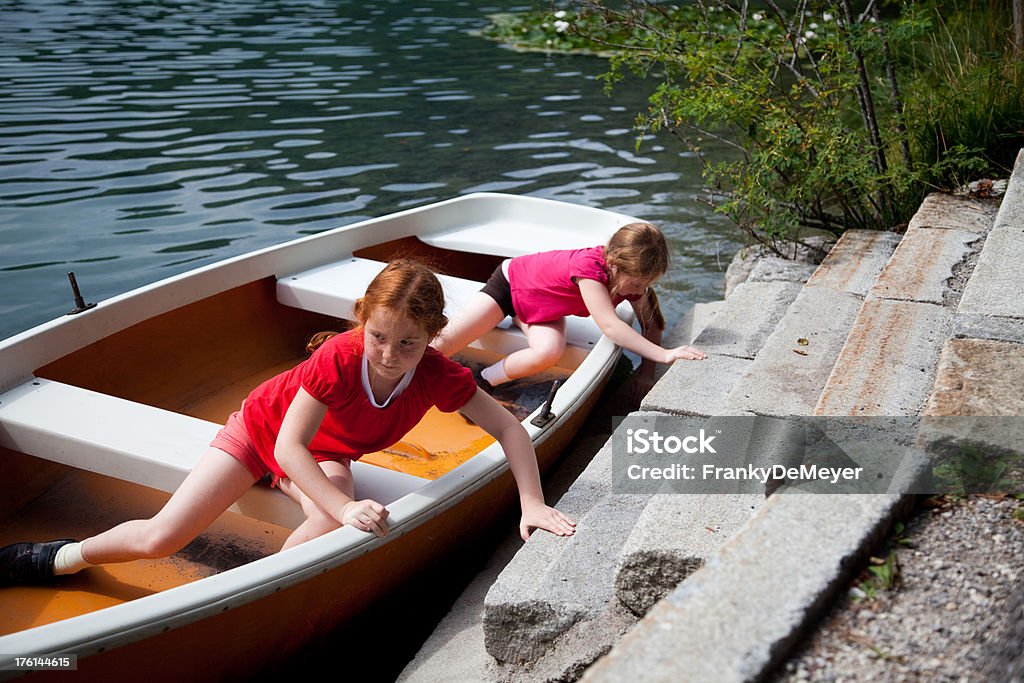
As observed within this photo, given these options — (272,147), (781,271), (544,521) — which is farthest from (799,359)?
(272,147)

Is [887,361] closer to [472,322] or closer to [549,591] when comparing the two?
[549,591]

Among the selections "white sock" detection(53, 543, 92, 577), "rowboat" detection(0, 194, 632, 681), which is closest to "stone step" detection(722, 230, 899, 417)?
"rowboat" detection(0, 194, 632, 681)

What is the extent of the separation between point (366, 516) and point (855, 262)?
2846 millimetres

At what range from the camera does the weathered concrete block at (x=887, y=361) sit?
8.39 feet

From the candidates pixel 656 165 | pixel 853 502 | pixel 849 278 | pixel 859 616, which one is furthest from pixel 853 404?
pixel 656 165

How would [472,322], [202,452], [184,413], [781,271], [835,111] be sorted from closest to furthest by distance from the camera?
[202,452], [184,413], [472,322], [835,111], [781,271]

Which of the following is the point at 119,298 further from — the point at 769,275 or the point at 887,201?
the point at 887,201

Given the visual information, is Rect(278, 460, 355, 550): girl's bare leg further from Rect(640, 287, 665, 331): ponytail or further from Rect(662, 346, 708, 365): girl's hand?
Rect(640, 287, 665, 331): ponytail

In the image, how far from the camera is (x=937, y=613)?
1.67 metres

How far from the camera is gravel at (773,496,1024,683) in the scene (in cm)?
154

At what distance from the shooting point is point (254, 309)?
433cm

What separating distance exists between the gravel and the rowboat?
1337 millimetres

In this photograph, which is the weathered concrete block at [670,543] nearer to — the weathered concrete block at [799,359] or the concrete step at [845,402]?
the concrete step at [845,402]

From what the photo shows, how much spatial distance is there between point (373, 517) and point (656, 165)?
697 cm
